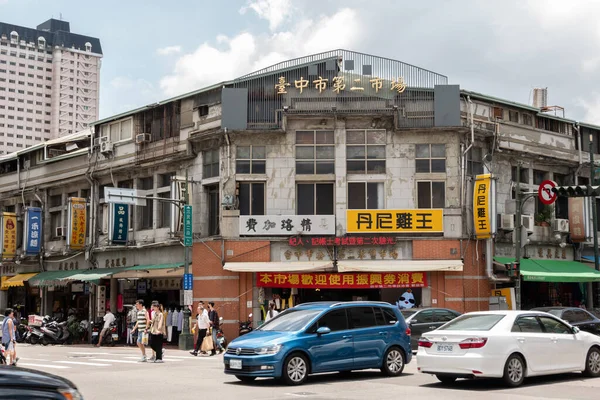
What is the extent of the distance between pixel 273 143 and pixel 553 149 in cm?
1350

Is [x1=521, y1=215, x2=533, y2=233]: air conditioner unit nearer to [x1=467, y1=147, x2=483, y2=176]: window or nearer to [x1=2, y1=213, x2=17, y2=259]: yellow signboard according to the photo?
[x1=467, y1=147, x2=483, y2=176]: window

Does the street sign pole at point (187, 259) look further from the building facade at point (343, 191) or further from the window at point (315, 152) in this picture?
the window at point (315, 152)

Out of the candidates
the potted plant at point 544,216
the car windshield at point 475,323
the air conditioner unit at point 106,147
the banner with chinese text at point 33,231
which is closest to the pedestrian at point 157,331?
the car windshield at point 475,323

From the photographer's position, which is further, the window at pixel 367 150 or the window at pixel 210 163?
the window at pixel 210 163

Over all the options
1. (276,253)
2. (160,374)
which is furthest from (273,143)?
(160,374)

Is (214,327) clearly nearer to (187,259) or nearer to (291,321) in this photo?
(187,259)

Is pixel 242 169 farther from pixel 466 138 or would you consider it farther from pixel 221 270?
pixel 466 138

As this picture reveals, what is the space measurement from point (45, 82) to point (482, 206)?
133 m

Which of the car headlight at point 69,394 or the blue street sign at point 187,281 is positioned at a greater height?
the blue street sign at point 187,281

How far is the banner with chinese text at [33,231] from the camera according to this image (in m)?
41.1

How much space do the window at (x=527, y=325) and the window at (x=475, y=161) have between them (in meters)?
17.6

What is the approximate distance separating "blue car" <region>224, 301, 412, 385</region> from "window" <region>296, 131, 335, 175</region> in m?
14.7

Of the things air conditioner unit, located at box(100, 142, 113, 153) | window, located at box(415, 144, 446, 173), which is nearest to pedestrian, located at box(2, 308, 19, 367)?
window, located at box(415, 144, 446, 173)

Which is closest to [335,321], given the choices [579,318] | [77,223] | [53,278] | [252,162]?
[579,318]
